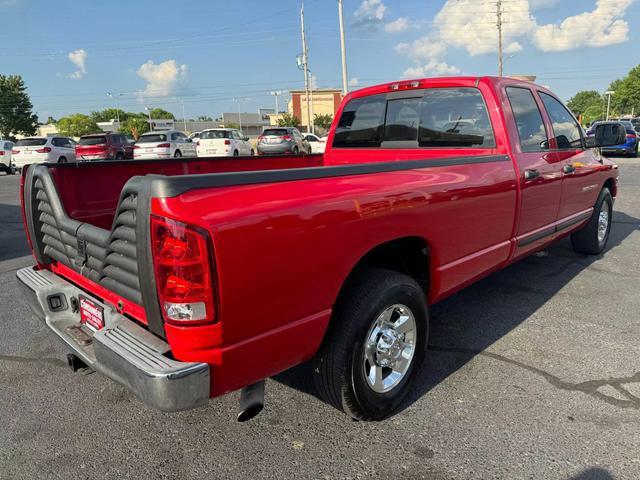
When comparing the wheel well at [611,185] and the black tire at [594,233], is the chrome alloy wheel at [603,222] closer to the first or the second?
the black tire at [594,233]

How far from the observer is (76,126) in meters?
86.8

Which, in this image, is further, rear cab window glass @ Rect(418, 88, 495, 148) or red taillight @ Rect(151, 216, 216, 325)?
rear cab window glass @ Rect(418, 88, 495, 148)

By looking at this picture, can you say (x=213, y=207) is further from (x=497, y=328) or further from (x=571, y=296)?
(x=571, y=296)

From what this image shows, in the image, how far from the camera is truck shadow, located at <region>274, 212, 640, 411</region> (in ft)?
10.3

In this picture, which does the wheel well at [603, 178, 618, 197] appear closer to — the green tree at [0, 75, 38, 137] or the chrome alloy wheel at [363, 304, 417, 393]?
the chrome alloy wheel at [363, 304, 417, 393]

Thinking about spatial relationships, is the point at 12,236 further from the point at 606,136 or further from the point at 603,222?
the point at 603,222

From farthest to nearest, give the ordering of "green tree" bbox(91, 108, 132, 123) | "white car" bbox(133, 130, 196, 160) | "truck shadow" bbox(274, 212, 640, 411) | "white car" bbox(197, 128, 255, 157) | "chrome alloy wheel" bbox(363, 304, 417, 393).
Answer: "green tree" bbox(91, 108, 132, 123), "white car" bbox(197, 128, 255, 157), "white car" bbox(133, 130, 196, 160), "truck shadow" bbox(274, 212, 640, 411), "chrome alloy wheel" bbox(363, 304, 417, 393)

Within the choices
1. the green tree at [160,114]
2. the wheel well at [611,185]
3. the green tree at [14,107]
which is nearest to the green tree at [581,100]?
the green tree at [160,114]

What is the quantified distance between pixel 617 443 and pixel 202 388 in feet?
6.95

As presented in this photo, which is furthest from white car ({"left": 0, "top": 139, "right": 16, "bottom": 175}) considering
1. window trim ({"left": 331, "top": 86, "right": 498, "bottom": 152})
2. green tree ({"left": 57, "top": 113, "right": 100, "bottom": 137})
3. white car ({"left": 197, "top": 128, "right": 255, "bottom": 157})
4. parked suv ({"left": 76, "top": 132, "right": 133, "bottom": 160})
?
green tree ({"left": 57, "top": 113, "right": 100, "bottom": 137})

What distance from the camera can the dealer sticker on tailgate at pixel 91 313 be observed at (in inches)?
93.2

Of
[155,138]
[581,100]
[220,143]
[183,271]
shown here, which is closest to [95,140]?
[155,138]

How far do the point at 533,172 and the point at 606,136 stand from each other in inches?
73.0

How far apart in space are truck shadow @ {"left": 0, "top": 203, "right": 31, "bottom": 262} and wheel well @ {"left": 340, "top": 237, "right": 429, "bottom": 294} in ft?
19.0
